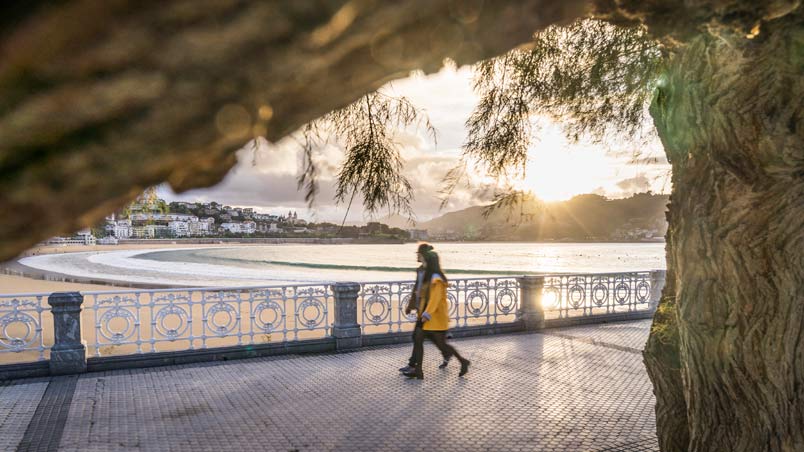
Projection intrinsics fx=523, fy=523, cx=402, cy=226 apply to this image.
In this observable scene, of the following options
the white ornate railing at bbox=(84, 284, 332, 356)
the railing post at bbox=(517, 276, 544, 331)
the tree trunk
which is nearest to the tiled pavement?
the white ornate railing at bbox=(84, 284, 332, 356)

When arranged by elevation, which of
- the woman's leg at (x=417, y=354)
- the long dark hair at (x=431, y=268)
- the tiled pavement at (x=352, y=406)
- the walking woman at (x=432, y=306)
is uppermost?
the long dark hair at (x=431, y=268)

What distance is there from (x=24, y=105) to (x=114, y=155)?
139 mm

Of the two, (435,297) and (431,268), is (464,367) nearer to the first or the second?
(435,297)

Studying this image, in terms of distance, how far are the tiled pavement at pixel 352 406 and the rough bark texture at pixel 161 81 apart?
16.3ft

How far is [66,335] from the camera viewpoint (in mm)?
7879

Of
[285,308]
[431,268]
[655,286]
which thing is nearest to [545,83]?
[431,268]

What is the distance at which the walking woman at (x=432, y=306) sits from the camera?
7188 mm

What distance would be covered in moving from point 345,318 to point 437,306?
2.83 m

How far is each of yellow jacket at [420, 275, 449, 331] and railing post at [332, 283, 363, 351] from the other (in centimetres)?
251

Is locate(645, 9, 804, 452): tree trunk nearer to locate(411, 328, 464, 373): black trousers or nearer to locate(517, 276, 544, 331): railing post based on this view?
locate(411, 328, 464, 373): black trousers

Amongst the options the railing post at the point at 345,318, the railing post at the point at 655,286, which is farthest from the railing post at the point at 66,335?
the railing post at the point at 655,286

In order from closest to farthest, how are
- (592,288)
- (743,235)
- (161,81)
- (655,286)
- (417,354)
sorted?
(161,81) < (743,235) < (417,354) < (592,288) < (655,286)

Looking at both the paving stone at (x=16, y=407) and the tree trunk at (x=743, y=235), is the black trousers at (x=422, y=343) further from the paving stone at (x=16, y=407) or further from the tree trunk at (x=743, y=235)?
the paving stone at (x=16, y=407)

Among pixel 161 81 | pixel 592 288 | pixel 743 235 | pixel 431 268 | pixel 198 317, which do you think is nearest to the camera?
pixel 161 81
